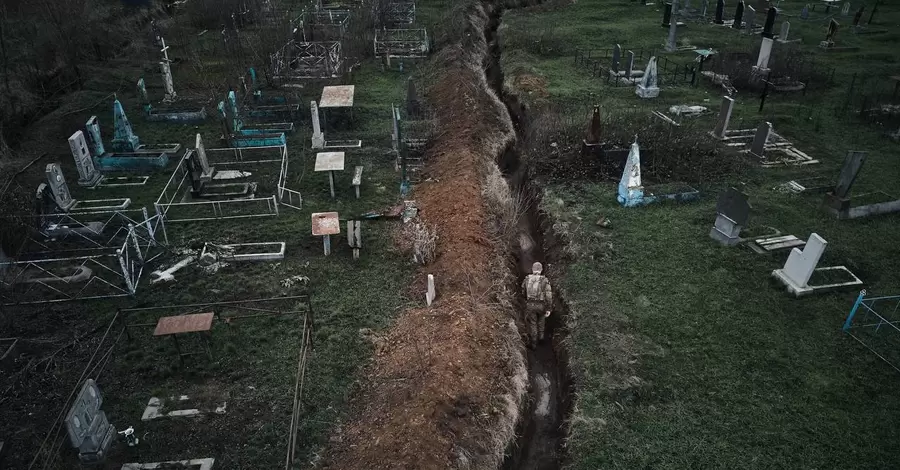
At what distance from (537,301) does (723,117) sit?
1169 cm

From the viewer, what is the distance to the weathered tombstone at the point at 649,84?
23203 millimetres

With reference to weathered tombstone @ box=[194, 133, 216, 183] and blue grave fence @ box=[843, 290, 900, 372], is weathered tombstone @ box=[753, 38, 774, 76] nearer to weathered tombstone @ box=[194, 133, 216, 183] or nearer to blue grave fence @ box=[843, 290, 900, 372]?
blue grave fence @ box=[843, 290, 900, 372]

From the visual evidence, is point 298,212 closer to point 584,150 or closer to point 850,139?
point 584,150

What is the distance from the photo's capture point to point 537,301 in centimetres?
1214

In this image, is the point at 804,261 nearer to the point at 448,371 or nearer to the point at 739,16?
the point at 448,371

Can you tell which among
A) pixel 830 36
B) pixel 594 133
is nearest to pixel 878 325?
pixel 594 133

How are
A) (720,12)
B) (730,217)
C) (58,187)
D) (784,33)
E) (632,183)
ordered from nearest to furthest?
(730,217), (58,187), (632,183), (784,33), (720,12)

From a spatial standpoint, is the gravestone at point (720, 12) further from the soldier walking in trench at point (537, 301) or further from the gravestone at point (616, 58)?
the soldier walking in trench at point (537, 301)

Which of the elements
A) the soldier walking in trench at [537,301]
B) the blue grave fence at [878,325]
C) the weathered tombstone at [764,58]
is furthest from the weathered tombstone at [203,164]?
the weathered tombstone at [764,58]

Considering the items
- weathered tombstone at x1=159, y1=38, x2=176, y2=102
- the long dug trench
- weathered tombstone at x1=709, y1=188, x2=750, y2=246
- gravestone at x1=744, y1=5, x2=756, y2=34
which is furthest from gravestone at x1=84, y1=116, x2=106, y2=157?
gravestone at x1=744, y1=5, x2=756, y2=34

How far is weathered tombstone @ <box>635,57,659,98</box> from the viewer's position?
23.2 metres

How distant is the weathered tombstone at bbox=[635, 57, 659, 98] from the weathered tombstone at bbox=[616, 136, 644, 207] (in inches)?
344

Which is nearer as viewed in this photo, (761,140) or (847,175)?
(847,175)

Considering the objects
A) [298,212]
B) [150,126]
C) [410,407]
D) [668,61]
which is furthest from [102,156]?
[668,61]
